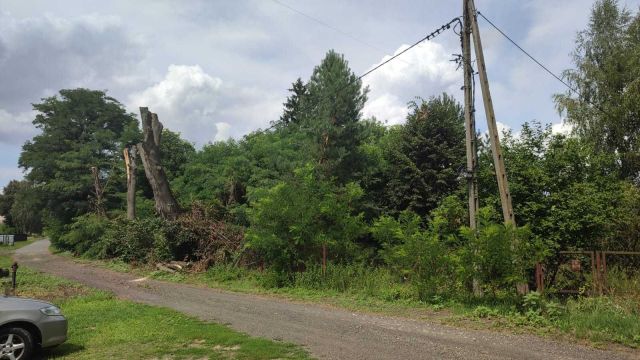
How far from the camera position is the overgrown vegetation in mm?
11578

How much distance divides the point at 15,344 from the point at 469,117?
10637mm

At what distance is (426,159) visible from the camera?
64.3 feet

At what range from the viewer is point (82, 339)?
846 centimetres

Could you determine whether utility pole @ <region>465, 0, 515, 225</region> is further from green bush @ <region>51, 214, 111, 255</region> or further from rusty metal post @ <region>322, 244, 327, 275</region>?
green bush @ <region>51, 214, 111, 255</region>

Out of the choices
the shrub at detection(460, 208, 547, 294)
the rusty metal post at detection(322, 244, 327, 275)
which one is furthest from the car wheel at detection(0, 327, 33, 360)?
the rusty metal post at detection(322, 244, 327, 275)

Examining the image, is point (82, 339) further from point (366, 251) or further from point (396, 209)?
point (396, 209)

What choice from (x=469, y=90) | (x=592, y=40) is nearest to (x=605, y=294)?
(x=469, y=90)

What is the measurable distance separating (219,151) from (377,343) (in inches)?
919

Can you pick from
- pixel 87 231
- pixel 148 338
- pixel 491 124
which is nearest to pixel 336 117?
pixel 491 124

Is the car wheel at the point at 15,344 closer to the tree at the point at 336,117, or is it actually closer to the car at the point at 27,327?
the car at the point at 27,327

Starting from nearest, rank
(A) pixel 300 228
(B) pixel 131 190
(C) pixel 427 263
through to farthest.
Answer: (C) pixel 427 263, (A) pixel 300 228, (B) pixel 131 190

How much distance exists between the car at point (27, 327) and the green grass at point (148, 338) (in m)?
0.41

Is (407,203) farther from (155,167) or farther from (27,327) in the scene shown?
(27,327)

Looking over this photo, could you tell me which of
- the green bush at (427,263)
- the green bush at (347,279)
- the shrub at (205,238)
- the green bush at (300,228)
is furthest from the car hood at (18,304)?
the shrub at (205,238)
